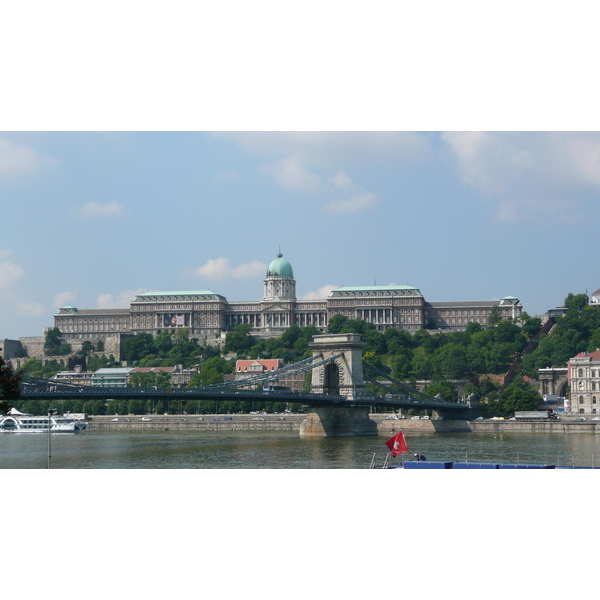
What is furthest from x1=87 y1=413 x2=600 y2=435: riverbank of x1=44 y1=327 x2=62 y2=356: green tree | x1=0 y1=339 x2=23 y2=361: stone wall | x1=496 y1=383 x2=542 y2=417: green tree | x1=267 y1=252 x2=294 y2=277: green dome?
x1=267 y1=252 x2=294 y2=277: green dome

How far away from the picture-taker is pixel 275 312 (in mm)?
123250

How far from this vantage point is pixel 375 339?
102 meters

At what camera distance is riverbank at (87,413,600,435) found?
193 feet

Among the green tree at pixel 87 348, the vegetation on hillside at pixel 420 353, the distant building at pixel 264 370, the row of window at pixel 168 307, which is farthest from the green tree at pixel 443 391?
the green tree at pixel 87 348

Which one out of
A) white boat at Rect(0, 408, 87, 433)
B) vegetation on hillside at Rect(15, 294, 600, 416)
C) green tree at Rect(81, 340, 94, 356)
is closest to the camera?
white boat at Rect(0, 408, 87, 433)

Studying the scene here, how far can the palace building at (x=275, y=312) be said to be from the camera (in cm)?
11800

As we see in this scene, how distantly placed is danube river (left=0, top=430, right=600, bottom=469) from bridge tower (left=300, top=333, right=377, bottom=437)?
234 cm

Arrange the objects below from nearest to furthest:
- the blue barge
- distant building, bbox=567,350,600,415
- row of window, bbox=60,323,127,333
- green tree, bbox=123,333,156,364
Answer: the blue barge
distant building, bbox=567,350,600,415
green tree, bbox=123,333,156,364
row of window, bbox=60,323,127,333

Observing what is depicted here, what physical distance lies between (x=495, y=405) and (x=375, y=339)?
1358 inches

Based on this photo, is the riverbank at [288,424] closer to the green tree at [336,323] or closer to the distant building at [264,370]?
the distant building at [264,370]

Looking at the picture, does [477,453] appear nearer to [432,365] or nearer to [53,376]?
[432,365]

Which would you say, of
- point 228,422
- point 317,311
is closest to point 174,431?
point 228,422

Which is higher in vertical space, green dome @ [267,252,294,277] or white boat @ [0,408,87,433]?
green dome @ [267,252,294,277]

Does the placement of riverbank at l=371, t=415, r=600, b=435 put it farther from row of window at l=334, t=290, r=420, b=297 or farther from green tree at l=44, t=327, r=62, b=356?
green tree at l=44, t=327, r=62, b=356
